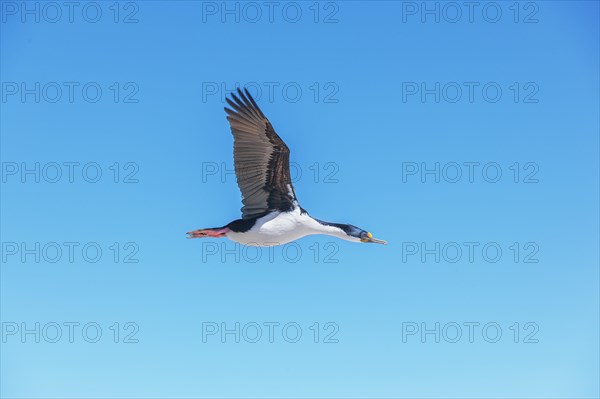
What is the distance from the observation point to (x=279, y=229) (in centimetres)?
2427

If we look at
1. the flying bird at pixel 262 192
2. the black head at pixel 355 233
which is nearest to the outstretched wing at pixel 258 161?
the flying bird at pixel 262 192

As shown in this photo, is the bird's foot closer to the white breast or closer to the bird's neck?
the white breast

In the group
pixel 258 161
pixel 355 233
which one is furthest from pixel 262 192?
pixel 355 233

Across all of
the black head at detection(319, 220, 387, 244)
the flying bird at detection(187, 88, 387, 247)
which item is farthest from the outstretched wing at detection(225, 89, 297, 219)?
the black head at detection(319, 220, 387, 244)

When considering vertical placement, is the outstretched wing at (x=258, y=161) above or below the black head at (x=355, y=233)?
above

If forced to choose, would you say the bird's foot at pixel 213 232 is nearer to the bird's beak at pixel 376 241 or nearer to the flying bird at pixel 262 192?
the flying bird at pixel 262 192

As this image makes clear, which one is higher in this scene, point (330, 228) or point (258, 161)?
point (258, 161)

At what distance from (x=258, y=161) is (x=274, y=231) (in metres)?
1.55

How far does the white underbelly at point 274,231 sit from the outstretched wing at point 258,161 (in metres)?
0.26

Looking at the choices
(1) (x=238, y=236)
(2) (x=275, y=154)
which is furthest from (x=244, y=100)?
(1) (x=238, y=236)

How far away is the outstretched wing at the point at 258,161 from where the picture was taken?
24.2 metres

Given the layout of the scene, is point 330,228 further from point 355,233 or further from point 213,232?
point 213,232

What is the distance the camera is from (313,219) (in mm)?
24578

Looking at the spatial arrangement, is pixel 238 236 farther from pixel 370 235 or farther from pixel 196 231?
pixel 370 235
